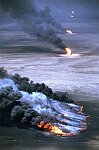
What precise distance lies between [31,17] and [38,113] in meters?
14.0

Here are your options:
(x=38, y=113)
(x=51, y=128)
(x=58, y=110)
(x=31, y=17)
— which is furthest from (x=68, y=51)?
(x=51, y=128)

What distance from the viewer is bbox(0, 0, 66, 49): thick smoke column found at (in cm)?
3988

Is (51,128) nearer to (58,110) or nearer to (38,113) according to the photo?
(38,113)

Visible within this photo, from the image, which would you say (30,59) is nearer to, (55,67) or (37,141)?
(55,67)

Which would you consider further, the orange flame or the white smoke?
the orange flame

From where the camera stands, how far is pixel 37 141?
2702 centimetres

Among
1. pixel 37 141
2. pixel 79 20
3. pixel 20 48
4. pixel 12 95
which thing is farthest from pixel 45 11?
pixel 79 20

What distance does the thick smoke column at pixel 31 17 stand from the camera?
39.9m

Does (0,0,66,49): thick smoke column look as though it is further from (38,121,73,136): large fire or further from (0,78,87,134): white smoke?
(38,121,73,136): large fire

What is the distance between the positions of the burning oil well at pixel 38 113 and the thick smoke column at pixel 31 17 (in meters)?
8.86

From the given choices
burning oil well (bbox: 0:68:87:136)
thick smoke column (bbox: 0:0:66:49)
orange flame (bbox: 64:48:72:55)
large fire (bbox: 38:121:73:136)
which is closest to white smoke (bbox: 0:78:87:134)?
burning oil well (bbox: 0:68:87:136)

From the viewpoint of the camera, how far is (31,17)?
137 ft

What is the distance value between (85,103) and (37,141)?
10684 mm

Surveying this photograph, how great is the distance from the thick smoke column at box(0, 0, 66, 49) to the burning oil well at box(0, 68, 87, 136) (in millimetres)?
8858
